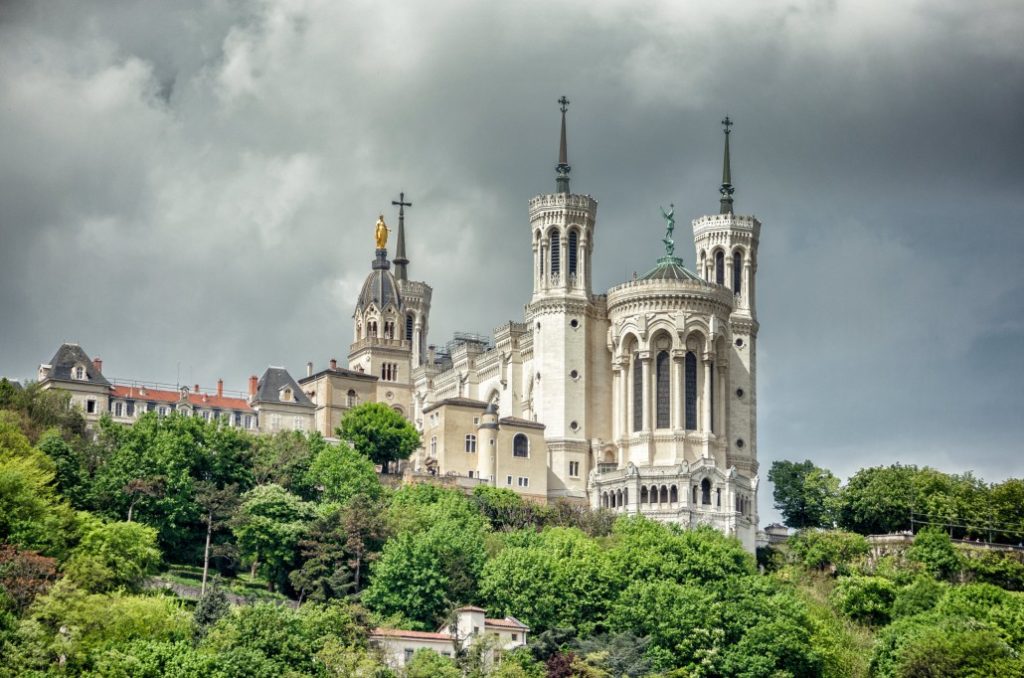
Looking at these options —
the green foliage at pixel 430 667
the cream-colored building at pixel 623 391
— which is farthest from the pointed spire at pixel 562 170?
the green foliage at pixel 430 667

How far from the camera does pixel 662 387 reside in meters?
112

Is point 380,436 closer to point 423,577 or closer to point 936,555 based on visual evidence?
point 423,577

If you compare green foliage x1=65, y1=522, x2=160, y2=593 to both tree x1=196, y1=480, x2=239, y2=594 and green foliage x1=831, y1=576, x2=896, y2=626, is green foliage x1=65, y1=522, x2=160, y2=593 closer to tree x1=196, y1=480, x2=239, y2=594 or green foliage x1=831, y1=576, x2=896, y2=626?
tree x1=196, y1=480, x2=239, y2=594

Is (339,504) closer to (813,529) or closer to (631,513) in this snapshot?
(631,513)

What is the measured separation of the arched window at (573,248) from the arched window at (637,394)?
6495 millimetres

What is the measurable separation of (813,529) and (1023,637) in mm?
22305

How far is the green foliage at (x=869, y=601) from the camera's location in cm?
9781

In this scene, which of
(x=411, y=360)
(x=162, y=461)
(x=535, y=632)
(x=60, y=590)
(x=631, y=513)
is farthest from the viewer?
(x=411, y=360)

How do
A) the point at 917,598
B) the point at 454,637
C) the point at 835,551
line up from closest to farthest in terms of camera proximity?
1. the point at 454,637
2. the point at 917,598
3. the point at 835,551

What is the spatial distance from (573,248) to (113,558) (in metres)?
40.5

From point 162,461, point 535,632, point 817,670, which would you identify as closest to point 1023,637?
point 817,670

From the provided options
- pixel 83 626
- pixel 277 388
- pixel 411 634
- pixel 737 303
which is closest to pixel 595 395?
pixel 737 303

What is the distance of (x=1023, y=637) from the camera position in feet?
292

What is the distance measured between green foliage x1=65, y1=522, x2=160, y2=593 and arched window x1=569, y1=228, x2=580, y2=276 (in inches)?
1415
